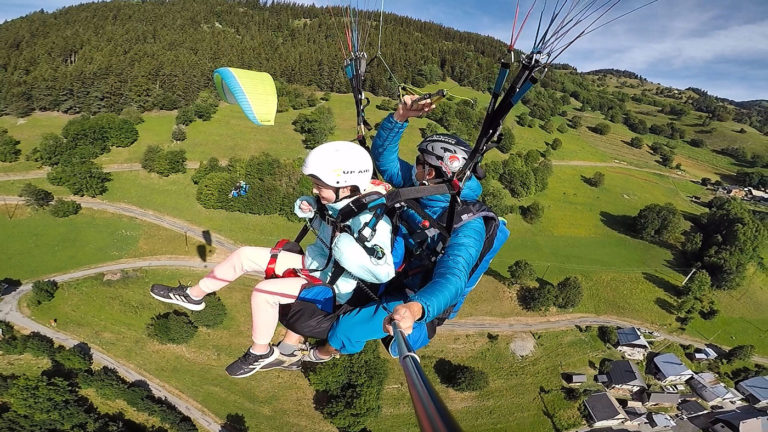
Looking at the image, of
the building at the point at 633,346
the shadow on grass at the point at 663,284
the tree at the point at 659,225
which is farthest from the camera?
the tree at the point at 659,225

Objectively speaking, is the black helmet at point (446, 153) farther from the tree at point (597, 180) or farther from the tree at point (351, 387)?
the tree at point (597, 180)

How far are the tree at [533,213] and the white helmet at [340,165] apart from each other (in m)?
49.9

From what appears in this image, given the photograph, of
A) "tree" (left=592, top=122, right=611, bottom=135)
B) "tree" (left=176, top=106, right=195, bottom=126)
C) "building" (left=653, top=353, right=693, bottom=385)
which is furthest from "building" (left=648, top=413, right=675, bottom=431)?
"tree" (left=592, top=122, right=611, bottom=135)

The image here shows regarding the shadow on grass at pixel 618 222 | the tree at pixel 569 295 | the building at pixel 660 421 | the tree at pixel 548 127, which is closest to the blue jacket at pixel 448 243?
the tree at pixel 569 295

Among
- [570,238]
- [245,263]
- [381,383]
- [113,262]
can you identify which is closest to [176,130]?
[113,262]

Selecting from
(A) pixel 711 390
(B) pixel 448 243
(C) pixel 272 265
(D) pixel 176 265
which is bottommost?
(A) pixel 711 390

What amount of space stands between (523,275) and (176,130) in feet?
168

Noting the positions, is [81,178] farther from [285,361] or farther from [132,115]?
[285,361]

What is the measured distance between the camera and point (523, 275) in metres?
36.7

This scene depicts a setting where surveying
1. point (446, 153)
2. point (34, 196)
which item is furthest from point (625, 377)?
point (34, 196)

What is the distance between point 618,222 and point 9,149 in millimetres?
84950

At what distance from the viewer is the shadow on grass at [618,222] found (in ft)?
174

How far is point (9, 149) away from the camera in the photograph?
44812 millimetres

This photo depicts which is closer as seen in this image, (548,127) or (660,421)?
(660,421)
